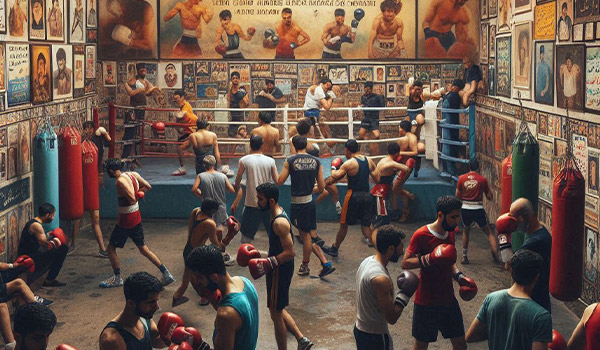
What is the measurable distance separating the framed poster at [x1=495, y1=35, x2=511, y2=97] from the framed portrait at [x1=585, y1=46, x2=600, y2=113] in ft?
10.9

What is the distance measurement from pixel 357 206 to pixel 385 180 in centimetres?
103

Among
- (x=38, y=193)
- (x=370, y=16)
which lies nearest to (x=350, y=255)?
(x=38, y=193)

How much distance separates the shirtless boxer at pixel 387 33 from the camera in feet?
56.2

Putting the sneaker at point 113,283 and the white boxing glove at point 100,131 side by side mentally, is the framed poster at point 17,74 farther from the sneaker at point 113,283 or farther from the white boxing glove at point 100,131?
the sneaker at point 113,283

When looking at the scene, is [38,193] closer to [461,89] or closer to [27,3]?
[27,3]

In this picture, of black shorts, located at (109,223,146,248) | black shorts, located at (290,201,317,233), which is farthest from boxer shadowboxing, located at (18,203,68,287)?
black shorts, located at (290,201,317,233)

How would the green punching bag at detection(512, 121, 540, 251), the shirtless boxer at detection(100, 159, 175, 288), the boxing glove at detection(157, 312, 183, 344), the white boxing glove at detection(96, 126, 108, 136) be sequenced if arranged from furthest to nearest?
the white boxing glove at detection(96, 126, 108, 136)
the shirtless boxer at detection(100, 159, 175, 288)
the green punching bag at detection(512, 121, 540, 251)
the boxing glove at detection(157, 312, 183, 344)

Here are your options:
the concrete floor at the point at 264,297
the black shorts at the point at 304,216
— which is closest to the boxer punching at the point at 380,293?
the concrete floor at the point at 264,297

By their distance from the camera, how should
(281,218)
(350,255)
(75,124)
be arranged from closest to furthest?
(281,218), (350,255), (75,124)

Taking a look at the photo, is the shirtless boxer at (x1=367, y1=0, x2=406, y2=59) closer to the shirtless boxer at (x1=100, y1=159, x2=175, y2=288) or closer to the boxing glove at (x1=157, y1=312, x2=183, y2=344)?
the shirtless boxer at (x1=100, y1=159, x2=175, y2=288)

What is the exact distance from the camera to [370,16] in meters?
17.2

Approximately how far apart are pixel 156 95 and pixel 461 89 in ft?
19.9

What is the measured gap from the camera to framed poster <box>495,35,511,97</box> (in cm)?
1290

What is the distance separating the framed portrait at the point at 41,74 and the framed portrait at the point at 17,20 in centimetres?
40
